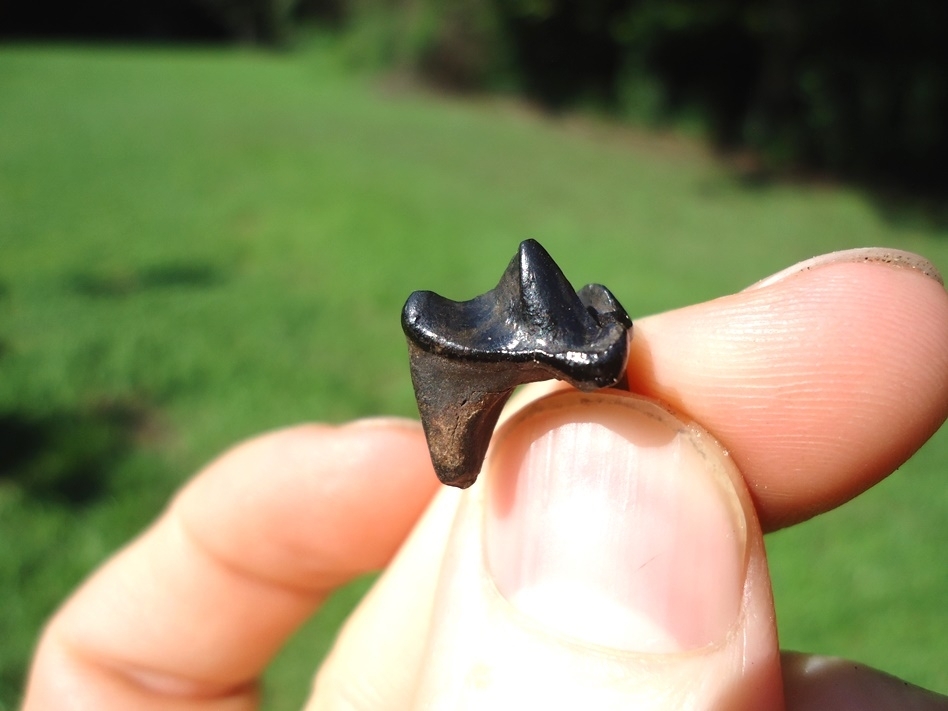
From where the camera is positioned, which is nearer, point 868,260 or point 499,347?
point 499,347

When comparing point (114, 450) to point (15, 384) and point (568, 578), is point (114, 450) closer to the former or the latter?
point (15, 384)

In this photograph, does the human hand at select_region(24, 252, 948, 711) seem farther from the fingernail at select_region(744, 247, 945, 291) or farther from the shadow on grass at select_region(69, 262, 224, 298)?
the shadow on grass at select_region(69, 262, 224, 298)

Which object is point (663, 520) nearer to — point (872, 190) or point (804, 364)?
point (804, 364)

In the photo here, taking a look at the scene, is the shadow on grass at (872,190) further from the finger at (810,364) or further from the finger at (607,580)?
the finger at (607,580)

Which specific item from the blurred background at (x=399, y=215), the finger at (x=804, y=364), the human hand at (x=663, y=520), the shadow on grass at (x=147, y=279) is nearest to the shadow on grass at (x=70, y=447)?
the blurred background at (x=399, y=215)

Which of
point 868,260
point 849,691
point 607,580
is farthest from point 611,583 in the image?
point 868,260

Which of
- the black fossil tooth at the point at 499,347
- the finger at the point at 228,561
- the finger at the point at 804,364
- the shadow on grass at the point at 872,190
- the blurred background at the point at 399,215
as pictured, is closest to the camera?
the black fossil tooth at the point at 499,347

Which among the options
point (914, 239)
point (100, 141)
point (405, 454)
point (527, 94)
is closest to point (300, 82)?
point (527, 94)
